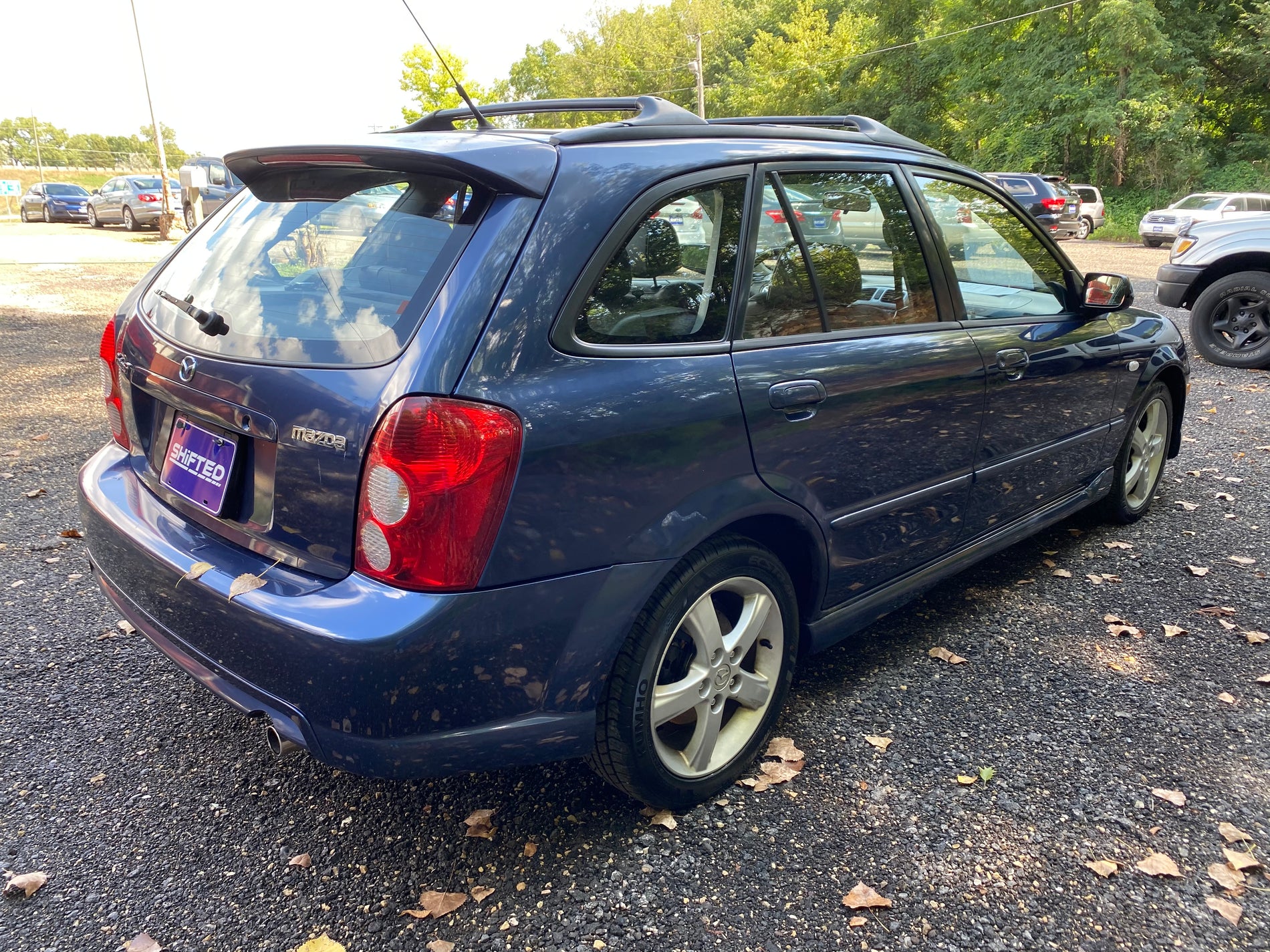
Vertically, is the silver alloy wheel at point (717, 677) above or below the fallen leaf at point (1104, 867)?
above

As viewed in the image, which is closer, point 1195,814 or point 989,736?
point 1195,814

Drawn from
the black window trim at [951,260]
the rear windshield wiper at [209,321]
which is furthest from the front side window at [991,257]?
the rear windshield wiper at [209,321]

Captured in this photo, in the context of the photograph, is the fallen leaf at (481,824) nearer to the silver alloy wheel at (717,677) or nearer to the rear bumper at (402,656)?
the rear bumper at (402,656)

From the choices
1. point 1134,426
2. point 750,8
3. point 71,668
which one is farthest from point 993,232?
point 750,8

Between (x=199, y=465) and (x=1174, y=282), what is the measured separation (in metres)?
8.92

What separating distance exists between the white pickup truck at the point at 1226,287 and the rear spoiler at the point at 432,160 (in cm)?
811

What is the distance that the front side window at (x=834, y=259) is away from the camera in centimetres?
254

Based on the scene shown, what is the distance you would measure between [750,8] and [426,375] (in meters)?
88.6

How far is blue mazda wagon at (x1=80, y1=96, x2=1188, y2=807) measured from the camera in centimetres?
192

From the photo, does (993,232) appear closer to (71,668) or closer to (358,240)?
(358,240)

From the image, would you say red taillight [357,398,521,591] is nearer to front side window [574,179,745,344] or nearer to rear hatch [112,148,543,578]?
rear hatch [112,148,543,578]

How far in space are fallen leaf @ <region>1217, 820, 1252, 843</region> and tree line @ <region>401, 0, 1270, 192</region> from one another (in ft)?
121

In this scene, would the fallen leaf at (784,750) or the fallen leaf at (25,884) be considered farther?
the fallen leaf at (784,750)

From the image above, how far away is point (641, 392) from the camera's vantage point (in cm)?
213
